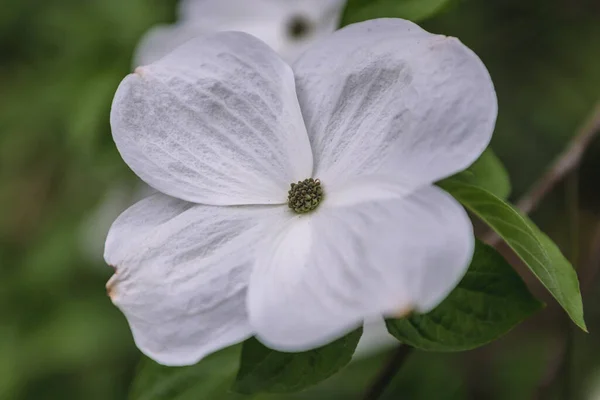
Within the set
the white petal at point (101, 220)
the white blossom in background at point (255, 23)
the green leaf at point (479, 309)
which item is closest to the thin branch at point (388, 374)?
the green leaf at point (479, 309)

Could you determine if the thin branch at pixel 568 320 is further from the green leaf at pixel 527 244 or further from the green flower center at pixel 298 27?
the green flower center at pixel 298 27

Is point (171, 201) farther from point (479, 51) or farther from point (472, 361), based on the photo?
point (479, 51)

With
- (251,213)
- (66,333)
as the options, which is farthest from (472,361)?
(251,213)

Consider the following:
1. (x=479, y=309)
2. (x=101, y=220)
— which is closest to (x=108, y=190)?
(x=101, y=220)

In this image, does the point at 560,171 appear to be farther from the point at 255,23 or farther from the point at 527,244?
the point at 255,23

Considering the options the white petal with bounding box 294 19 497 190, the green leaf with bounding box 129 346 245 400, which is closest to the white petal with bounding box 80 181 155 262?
the green leaf with bounding box 129 346 245 400

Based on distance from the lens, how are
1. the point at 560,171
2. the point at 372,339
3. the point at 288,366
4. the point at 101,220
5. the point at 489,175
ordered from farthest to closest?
the point at 101,220, the point at 372,339, the point at 560,171, the point at 489,175, the point at 288,366

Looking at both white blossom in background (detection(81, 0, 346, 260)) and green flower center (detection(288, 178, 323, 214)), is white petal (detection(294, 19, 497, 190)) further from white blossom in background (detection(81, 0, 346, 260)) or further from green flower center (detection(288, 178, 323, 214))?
white blossom in background (detection(81, 0, 346, 260))
